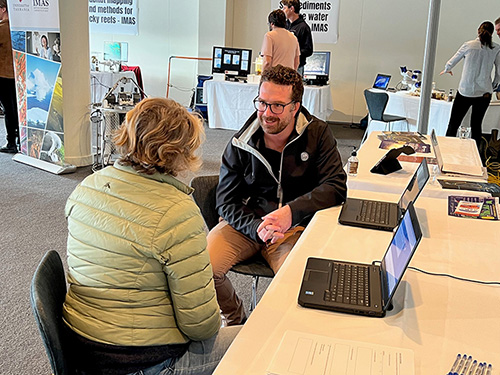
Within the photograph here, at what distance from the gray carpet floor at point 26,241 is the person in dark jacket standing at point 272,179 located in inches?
17.1

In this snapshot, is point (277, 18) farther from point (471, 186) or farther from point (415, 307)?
point (415, 307)

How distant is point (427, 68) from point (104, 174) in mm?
3031

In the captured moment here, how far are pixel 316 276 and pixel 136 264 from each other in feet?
1.61

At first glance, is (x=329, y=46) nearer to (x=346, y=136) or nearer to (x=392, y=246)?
(x=346, y=136)

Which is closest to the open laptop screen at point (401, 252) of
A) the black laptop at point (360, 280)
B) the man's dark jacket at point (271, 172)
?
the black laptop at point (360, 280)

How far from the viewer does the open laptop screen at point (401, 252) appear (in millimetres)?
1219

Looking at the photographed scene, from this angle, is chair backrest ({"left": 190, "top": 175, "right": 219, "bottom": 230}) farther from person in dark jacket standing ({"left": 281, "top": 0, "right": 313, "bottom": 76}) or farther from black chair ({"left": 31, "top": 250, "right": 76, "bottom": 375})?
person in dark jacket standing ({"left": 281, "top": 0, "right": 313, "bottom": 76})

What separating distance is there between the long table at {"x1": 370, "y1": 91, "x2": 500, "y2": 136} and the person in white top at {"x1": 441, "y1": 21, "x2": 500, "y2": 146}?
0.12 meters

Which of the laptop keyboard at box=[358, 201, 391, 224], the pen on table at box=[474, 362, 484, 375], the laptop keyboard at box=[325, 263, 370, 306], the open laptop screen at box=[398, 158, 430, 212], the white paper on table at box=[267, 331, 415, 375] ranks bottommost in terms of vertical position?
the pen on table at box=[474, 362, 484, 375]

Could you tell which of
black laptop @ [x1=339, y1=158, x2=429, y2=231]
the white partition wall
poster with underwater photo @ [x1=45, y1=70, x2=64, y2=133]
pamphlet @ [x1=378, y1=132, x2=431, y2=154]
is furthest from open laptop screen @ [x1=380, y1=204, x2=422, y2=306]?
the white partition wall

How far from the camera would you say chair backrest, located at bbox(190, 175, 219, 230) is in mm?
2281

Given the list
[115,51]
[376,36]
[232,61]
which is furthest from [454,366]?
[115,51]

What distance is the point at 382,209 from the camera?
2.09 meters

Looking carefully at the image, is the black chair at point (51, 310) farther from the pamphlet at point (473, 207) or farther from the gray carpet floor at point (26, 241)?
the pamphlet at point (473, 207)
